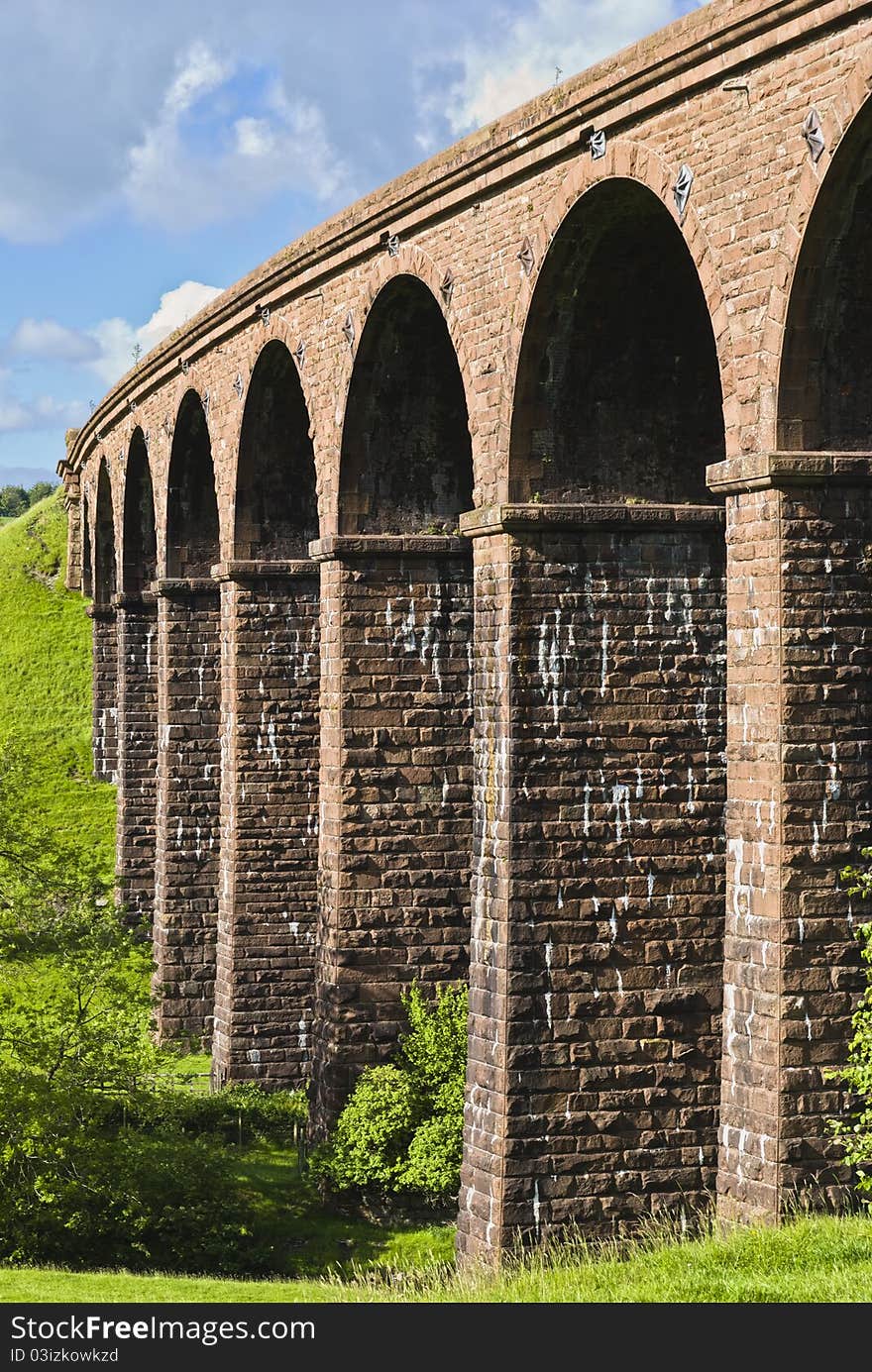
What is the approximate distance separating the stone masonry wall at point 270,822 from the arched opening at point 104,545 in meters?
14.3

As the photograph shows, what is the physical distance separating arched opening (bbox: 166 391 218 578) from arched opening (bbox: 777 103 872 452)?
14.0m

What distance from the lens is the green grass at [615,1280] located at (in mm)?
9438

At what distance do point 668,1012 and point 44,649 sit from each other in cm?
3296

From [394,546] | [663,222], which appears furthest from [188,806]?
[663,222]

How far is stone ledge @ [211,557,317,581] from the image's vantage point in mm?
20328

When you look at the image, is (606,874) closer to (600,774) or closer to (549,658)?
(600,774)

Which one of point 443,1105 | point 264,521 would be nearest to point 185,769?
point 264,521

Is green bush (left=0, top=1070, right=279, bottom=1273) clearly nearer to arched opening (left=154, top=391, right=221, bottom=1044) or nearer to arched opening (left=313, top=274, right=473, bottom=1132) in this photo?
arched opening (left=313, top=274, right=473, bottom=1132)

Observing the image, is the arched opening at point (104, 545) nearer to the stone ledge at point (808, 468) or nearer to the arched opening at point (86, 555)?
the arched opening at point (86, 555)

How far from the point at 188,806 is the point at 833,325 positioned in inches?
558

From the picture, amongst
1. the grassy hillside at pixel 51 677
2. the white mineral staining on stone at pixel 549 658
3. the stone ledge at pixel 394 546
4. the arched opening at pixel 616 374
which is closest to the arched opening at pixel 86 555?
the grassy hillside at pixel 51 677

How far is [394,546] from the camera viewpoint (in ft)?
54.9

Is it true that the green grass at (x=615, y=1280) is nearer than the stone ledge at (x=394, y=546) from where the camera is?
Yes

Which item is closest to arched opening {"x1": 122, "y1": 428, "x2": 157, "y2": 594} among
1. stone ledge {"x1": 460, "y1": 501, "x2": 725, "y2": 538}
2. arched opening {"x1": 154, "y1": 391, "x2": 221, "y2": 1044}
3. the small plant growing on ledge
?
arched opening {"x1": 154, "y1": 391, "x2": 221, "y2": 1044}
